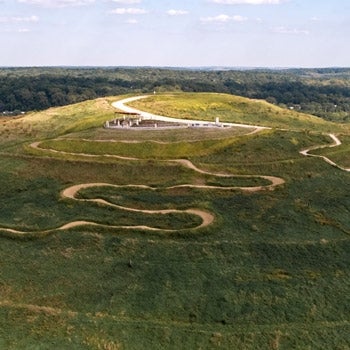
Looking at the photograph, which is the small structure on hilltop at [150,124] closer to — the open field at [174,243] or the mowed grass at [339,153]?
the open field at [174,243]

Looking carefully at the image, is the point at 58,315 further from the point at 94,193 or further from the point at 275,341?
the point at 94,193

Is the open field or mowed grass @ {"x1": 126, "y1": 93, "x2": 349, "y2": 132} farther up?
mowed grass @ {"x1": 126, "y1": 93, "x2": 349, "y2": 132}

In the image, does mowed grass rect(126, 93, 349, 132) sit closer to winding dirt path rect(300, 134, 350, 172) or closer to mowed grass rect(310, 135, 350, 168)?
winding dirt path rect(300, 134, 350, 172)

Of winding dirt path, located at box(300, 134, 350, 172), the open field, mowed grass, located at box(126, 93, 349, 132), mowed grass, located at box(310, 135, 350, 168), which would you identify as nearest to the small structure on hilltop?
the open field

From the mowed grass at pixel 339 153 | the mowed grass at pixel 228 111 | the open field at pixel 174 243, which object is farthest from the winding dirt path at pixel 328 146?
the mowed grass at pixel 228 111

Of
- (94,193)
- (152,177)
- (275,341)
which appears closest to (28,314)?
(275,341)

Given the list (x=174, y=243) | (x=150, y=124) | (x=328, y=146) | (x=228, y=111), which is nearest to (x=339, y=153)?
(x=328, y=146)

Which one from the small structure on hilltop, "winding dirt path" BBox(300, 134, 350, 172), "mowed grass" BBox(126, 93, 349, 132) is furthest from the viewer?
"mowed grass" BBox(126, 93, 349, 132)
